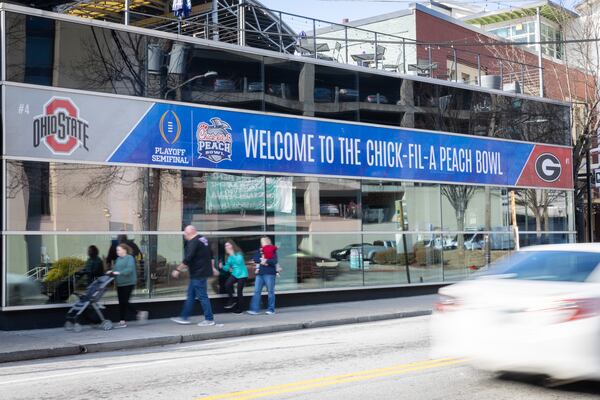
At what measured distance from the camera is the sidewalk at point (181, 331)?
39.3 feet

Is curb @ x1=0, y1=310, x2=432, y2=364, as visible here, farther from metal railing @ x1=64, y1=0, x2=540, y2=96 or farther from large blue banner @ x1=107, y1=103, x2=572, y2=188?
metal railing @ x1=64, y1=0, x2=540, y2=96

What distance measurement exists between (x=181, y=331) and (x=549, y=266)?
25.0 ft

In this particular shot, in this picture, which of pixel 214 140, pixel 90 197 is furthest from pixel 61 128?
pixel 214 140

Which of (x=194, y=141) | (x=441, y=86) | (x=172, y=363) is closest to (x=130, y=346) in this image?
(x=172, y=363)

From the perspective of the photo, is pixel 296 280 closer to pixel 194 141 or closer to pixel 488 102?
pixel 194 141

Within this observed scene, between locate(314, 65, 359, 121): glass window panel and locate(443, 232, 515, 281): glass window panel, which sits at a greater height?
locate(314, 65, 359, 121): glass window panel

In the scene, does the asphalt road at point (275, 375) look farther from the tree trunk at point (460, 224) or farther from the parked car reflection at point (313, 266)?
the tree trunk at point (460, 224)

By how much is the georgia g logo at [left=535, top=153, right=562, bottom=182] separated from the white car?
57.4 ft

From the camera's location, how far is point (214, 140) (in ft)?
56.1

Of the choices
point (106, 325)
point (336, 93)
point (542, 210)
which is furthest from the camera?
point (542, 210)

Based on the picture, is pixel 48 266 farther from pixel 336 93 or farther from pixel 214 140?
pixel 336 93

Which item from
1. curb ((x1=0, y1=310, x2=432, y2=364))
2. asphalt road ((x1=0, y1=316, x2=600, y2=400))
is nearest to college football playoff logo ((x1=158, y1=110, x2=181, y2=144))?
curb ((x1=0, y1=310, x2=432, y2=364))

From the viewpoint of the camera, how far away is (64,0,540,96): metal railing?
64.5ft

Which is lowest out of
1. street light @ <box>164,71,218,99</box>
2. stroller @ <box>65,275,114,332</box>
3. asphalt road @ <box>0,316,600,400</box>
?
asphalt road @ <box>0,316,600,400</box>
